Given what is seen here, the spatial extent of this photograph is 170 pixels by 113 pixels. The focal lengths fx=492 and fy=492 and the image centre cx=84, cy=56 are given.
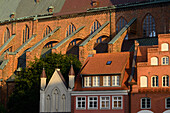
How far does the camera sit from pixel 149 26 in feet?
221

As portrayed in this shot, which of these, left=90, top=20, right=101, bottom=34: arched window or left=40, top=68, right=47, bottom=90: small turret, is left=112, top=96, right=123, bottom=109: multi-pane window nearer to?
left=40, top=68, right=47, bottom=90: small turret

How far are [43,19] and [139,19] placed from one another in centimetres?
1789

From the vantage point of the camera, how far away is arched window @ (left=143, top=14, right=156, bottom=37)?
66.9 metres

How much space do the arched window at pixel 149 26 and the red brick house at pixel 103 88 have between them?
1458cm

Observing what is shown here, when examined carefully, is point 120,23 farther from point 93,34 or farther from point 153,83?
point 153,83

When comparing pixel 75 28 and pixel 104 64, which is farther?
pixel 75 28

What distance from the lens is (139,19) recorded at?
223 feet

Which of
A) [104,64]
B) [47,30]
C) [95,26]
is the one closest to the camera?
[104,64]

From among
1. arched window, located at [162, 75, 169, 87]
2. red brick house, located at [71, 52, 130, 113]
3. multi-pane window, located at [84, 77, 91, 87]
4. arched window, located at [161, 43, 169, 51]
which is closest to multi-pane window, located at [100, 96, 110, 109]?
red brick house, located at [71, 52, 130, 113]

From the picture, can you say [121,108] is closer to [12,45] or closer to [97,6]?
[97,6]

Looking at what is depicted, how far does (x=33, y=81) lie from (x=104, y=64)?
11.9 m

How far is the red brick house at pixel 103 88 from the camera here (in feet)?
163

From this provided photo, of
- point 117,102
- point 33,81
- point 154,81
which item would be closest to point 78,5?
point 33,81

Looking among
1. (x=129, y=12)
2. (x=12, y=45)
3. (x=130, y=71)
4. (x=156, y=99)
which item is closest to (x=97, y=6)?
(x=129, y=12)
